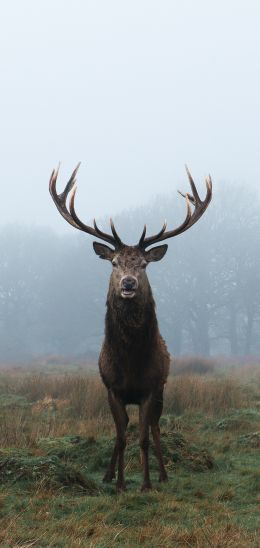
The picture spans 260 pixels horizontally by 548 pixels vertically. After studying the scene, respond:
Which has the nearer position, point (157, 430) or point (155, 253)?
point (157, 430)

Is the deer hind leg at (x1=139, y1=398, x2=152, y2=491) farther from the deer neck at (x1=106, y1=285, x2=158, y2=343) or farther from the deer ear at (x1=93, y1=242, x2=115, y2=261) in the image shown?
the deer ear at (x1=93, y1=242, x2=115, y2=261)

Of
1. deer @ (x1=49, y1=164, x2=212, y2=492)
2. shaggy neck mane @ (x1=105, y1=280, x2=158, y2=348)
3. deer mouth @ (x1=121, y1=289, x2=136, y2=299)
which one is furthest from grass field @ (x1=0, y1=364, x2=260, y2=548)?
deer mouth @ (x1=121, y1=289, x2=136, y2=299)

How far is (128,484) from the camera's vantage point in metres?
5.29

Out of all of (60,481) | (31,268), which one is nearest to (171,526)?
(60,481)

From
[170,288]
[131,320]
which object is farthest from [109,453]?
[170,288]

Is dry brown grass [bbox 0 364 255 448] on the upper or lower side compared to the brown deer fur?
lower

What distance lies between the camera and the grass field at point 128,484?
3.65 metres

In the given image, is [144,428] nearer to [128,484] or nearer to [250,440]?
[128,484]

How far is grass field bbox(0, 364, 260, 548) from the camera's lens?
3648 millimetres

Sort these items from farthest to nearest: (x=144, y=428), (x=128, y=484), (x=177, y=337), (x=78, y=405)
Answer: (x=177, y=337)
(x=78, y=405)
(x=128, y=484)
(x=144, y=428)

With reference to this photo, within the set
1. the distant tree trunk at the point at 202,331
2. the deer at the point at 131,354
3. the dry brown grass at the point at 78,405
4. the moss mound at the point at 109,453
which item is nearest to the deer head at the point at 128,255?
the deer at the point at 131,354

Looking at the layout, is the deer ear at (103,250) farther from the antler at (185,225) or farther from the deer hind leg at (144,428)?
the deer hind leg at (144,428)

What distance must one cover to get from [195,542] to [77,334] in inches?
1365

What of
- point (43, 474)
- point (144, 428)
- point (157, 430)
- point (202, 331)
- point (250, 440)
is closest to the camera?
point (43, 474)
